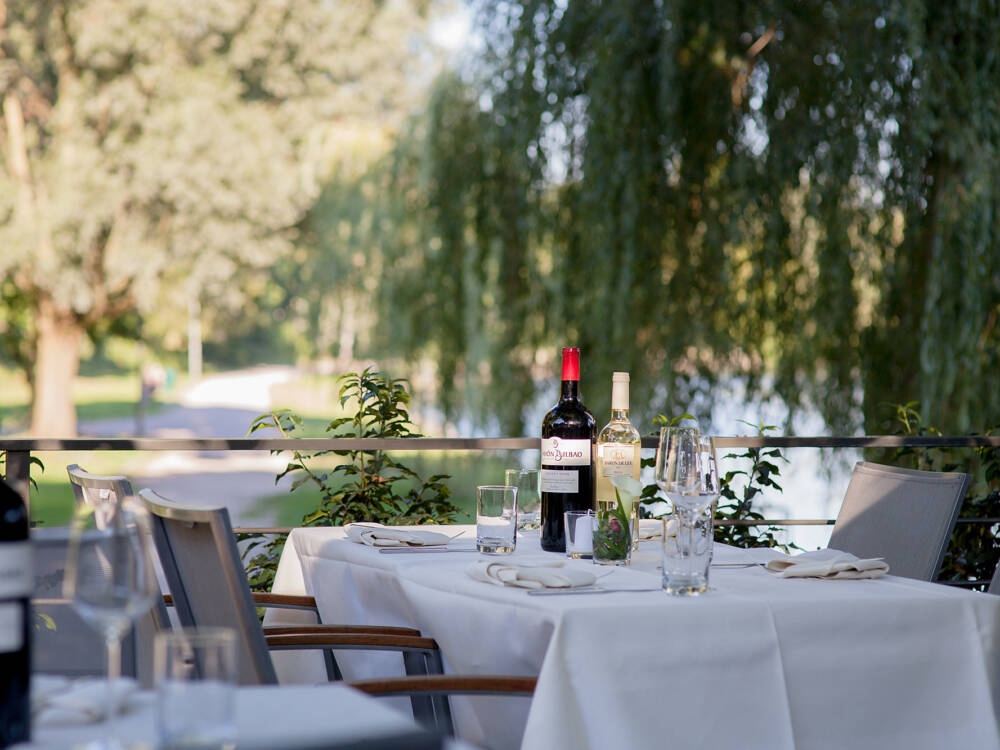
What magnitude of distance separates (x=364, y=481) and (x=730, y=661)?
227 centimetres

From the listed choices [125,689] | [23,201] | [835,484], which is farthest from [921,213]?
[23,201]

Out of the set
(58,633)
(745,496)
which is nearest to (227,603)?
(58,633)

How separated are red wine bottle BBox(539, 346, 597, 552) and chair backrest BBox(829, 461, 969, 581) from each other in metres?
0.75

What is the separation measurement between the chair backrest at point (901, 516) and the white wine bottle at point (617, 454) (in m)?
0.69

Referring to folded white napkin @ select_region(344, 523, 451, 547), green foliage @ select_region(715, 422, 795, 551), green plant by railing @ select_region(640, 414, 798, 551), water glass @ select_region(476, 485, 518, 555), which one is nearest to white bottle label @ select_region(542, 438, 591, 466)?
water glass @ select_region(476, 485, 518, 555)

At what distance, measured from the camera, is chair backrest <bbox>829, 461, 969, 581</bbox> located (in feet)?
8.00

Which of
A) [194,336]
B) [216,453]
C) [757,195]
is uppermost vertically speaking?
[194,336]

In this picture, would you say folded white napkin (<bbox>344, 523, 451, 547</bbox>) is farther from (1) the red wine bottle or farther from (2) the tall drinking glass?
(2) the tall drinking glass

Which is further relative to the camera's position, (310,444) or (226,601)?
(310,444)

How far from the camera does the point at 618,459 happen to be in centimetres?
224

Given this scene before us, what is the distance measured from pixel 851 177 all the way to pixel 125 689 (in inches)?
197

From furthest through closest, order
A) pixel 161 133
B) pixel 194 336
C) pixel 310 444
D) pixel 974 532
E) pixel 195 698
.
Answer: pixel 194 336, pixel 161 133, pixel 974 532, pixel 310 444, pixel 195 698

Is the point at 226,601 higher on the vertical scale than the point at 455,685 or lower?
higher

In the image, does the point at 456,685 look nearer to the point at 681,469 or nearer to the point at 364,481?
the point at 681,469
